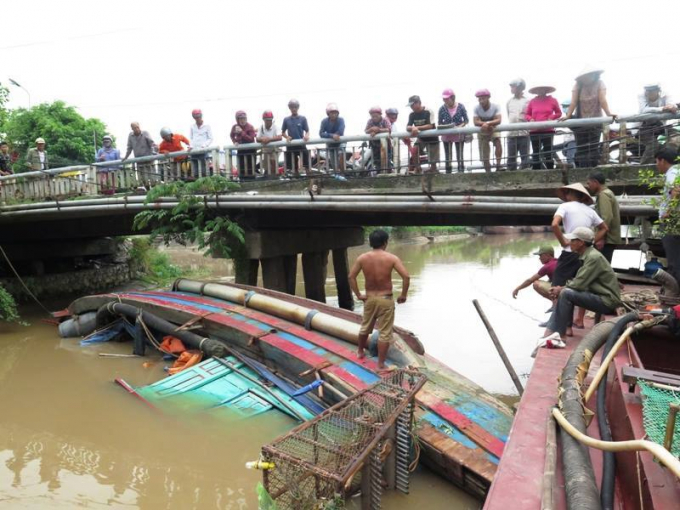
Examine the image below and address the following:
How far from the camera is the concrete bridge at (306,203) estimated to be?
7.46 m

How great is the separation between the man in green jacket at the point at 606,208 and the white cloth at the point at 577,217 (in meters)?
0.31

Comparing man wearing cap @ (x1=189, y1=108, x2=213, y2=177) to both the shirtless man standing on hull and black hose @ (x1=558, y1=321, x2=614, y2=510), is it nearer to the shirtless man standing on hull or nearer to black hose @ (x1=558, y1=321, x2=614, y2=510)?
the shirtless man standing on hull

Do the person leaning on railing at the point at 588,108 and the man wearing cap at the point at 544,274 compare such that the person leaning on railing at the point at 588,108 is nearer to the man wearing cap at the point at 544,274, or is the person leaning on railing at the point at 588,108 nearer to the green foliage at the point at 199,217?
the man wearing cap at the point at 544,274

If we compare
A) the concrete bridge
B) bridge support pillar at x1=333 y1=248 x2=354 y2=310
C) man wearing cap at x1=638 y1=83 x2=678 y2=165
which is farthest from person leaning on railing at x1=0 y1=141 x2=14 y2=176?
man wearing cap at x1=638 y1=83 x2=678 y2=165

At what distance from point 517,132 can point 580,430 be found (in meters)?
6.22

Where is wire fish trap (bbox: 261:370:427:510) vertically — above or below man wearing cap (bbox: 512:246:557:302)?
below

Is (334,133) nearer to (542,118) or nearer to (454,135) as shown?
(454,135)

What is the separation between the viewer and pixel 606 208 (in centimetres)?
570

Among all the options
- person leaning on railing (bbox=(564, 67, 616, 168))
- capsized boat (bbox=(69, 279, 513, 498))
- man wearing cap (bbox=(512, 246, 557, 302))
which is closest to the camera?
capsized boat (bbox=(69, 279, 513, 498))

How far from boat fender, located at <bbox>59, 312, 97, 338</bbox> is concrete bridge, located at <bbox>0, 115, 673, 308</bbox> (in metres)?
2.36

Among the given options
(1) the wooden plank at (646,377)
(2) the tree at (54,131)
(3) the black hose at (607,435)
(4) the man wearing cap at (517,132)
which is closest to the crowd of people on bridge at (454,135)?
(4) the man wearing cap at (517,132)

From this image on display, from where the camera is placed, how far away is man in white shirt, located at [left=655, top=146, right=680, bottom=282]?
4714 mm

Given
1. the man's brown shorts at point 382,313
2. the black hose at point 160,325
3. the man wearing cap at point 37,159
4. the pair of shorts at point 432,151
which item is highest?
the man wearing cap at point 37,159

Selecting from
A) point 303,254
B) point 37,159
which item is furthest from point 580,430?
point 37,159
